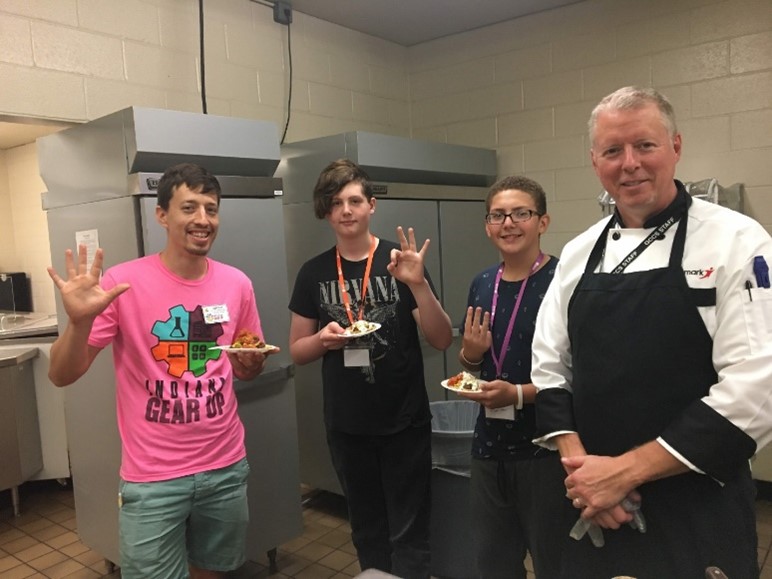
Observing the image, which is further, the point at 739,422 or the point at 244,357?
the point at 244,357

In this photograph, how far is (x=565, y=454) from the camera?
1401 millimetres

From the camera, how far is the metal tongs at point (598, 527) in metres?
1.28

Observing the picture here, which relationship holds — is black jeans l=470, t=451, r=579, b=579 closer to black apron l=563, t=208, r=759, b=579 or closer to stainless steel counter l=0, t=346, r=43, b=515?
black apron l=563, t=208, r=759, b=579

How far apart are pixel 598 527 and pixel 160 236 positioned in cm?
179

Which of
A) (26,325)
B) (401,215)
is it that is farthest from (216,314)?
(26,325)

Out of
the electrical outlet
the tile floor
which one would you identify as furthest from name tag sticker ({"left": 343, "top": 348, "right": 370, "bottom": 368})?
the electrical outlet

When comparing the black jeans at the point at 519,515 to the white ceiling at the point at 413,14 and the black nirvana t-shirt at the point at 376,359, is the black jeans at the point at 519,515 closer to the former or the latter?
the black nirvana t-shirt at the point at 376,359

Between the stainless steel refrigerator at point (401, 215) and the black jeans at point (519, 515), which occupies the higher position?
the stainless steel refrigerator at point (401, 215)

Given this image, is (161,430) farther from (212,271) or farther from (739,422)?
A: (739,422)

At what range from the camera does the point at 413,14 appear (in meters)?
3.93

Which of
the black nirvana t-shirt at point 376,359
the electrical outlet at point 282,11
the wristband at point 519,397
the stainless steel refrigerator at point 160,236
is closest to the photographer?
the wristband at point 519,397

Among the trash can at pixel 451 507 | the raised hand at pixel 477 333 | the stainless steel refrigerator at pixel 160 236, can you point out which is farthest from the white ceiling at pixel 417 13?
the trash can at pixel 451 507

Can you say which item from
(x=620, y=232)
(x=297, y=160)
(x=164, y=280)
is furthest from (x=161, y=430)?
(x=297, y=160)

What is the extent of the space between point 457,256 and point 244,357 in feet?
6.89
